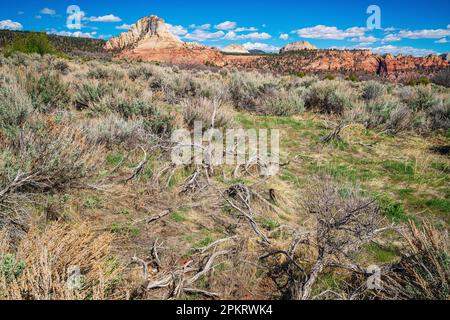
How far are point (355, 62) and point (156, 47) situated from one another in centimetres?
5425

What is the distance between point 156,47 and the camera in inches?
3612

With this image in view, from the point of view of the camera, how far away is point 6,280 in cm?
212

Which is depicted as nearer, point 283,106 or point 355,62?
point 283,106

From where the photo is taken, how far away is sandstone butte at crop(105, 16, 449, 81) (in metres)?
64.9

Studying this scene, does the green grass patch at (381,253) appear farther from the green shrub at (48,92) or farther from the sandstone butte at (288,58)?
the sandstone butte at (288,58)

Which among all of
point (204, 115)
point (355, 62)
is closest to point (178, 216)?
point (204, 115)

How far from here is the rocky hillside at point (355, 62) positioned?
64438 mm

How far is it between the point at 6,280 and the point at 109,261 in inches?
33.7

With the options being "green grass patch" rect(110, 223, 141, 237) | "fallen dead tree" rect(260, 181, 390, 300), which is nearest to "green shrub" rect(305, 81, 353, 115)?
"fallen dead tree" rect(260, 181, 390, 300)

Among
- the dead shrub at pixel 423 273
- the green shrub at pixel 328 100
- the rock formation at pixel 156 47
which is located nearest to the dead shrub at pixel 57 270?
the dead shrub at pixel 423 273

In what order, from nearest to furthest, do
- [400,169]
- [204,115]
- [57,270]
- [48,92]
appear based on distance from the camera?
[57,270], [400,169], [204,115], [48,92]

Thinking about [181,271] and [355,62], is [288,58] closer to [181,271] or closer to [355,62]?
[355,62]
